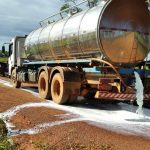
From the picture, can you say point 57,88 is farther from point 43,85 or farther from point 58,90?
point 43,85

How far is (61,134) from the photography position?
28.8 feet

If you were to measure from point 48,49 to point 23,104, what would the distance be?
4.03 meters

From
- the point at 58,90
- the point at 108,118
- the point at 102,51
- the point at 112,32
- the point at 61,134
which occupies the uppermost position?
the point at 112,32

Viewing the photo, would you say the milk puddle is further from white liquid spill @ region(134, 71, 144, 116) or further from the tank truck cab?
the tank truck cab

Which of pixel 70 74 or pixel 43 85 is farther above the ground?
pixel 70 74

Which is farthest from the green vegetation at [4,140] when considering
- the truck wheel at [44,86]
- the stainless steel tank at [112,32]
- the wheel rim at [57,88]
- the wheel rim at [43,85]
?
the wheel rim at [43,85]

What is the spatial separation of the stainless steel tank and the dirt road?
95.5 inches

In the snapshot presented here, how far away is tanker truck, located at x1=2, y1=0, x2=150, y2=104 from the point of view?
43.1 ft

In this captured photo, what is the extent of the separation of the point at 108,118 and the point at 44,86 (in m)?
5.72

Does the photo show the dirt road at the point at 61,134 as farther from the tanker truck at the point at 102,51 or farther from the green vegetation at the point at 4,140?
the tanker truck at the point at 102,51

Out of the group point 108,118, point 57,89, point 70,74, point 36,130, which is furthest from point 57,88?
point 36,130

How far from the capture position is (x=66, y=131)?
9094 millimetres

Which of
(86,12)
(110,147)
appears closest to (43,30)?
(86,12)

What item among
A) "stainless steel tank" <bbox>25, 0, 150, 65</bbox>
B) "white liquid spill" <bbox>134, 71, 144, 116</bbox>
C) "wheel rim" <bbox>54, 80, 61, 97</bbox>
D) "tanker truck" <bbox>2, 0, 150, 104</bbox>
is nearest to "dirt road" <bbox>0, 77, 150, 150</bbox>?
"tanker truck" <bbox>2, 0, 150, 104</bbox>
